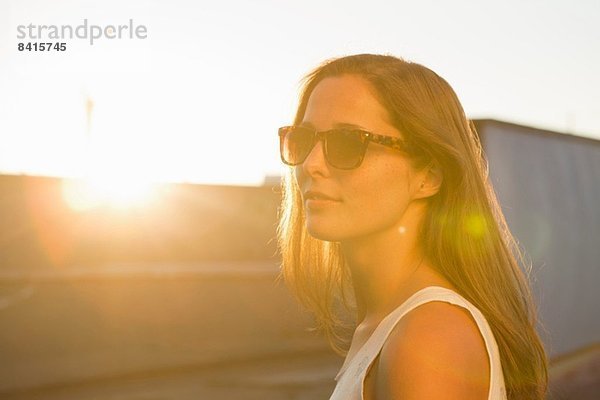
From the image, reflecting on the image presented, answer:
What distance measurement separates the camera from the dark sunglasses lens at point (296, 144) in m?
2.44

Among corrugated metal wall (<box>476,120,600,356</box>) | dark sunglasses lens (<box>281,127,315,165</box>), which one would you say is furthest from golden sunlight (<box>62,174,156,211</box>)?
dark sunglasses lens (<box>281,127,315,165</box>)

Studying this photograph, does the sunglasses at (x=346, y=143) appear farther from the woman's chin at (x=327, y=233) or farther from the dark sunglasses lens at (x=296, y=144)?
the woman's chin at (x=327, y=233)

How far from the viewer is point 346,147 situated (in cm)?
222

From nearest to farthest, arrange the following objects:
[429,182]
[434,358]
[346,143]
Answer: [434,358], [346,143], [429,182]

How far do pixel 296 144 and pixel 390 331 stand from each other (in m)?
0.84

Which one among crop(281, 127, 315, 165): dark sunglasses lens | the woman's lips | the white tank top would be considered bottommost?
the white tank top

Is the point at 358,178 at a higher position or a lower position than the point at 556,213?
higher

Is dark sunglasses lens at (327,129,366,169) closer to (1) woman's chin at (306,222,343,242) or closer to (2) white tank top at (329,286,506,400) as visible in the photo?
(1) woman's chin at (306,222,343,242)

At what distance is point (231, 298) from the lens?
14.1m

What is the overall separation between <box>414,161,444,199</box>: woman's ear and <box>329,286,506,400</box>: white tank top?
37 centimetres

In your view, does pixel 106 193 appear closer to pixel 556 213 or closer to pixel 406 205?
pixel 556 213

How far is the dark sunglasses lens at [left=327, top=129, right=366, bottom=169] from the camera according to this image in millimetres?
2217

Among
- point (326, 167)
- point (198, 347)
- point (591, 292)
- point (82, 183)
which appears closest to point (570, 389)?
point (591, 292)

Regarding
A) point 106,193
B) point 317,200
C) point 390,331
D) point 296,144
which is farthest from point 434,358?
point 106,193
